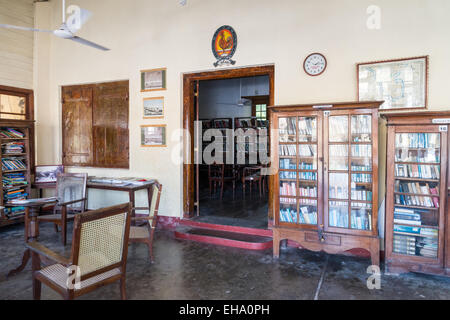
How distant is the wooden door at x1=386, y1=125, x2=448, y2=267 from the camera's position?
3.52m

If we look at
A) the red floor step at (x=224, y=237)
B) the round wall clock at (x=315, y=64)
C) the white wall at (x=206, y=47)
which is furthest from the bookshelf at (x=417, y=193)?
the red floor step at (x=224, y=237)

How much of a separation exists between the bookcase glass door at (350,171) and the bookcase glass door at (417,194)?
331mm

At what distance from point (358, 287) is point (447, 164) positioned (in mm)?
1779

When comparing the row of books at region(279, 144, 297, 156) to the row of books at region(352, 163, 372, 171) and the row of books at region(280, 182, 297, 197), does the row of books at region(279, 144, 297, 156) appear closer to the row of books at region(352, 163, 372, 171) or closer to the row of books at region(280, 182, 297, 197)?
the row of books at region(280, 182, 297, 197)

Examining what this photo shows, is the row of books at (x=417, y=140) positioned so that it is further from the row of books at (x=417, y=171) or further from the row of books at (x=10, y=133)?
the row of books at (x=10, y=133)

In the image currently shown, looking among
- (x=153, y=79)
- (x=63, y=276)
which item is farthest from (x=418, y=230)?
(x=153, y=79)

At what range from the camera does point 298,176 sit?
417 cm

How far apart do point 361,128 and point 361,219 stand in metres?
1.18

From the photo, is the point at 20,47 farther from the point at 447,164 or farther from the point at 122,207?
the point at 447,164

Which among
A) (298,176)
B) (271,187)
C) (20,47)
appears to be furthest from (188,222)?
(20,47)

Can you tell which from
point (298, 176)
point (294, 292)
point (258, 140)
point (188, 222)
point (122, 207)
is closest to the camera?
point (122, 207)

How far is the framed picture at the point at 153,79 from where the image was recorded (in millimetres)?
5594

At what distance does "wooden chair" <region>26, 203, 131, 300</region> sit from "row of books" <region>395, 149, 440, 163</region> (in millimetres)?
3279

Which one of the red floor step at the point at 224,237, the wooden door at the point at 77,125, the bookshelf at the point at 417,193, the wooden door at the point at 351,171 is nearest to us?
the bookshelf at the point at 417,193
